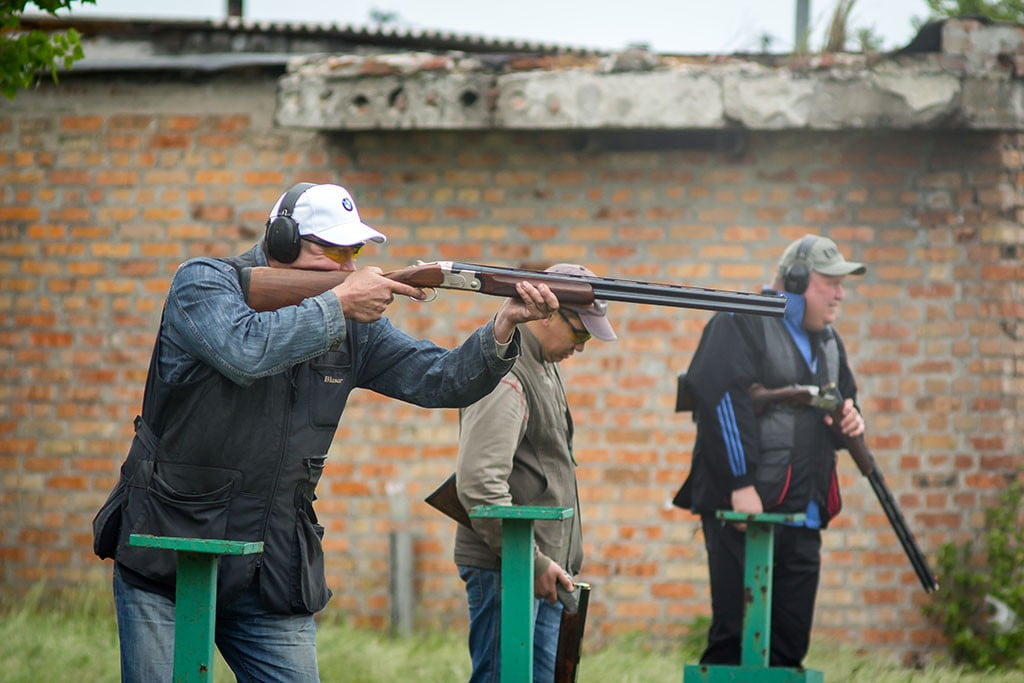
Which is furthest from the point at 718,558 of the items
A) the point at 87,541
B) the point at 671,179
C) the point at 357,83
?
the point at 87,541

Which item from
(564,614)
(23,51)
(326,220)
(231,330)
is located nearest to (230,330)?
(231,330)

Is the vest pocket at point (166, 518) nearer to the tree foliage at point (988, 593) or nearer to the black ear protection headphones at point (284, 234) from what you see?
the black ear protection headphones at point (284, 234)

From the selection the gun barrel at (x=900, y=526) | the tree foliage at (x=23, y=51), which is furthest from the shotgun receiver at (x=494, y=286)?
the gun barrel at (x=900, y=526)

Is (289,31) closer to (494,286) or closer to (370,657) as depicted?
(370,657)

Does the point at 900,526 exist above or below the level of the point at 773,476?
below

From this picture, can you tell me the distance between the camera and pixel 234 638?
10.9 feet

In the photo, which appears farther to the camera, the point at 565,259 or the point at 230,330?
the point at 565,259

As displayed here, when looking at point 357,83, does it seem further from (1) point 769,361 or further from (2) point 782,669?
(2) point 782,669

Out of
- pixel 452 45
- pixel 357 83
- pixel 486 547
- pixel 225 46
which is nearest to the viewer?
pixel 486 547

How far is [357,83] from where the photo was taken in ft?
22.2

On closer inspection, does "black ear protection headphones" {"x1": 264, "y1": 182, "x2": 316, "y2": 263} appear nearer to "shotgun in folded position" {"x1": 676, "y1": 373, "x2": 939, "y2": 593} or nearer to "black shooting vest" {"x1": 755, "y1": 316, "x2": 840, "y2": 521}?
"shotgun in folded position" {"x1": 676, "y1": 373, "x2": 939, "y2": 593}

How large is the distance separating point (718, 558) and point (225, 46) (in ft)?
16.4

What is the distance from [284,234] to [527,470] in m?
1.15

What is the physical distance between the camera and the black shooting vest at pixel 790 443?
522 cm
